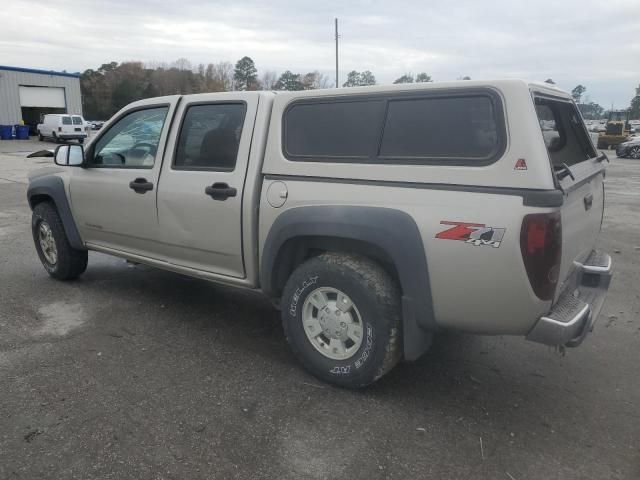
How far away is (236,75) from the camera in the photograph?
273ft

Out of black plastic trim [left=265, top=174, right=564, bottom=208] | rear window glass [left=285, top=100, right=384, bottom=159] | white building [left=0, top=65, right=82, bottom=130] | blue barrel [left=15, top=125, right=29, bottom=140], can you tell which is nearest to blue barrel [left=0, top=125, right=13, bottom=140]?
blue barrel [left=15, top=125, right=29, bottom=140]

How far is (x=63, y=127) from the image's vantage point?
3588 centimetres

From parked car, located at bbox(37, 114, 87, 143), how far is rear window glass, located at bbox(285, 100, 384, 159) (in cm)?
3618

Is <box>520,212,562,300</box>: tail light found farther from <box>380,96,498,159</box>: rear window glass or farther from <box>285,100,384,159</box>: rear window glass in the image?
<box>285,100,384,159</box>: rear window glass

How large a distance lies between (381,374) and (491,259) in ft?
3.31

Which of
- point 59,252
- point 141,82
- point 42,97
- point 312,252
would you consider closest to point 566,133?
point 312,252

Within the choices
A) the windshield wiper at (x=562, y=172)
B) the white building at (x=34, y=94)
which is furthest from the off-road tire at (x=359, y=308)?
the white building at (x=34, y=94)

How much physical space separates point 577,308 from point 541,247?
0.63m

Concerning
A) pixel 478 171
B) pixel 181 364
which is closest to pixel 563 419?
pixel 478 171

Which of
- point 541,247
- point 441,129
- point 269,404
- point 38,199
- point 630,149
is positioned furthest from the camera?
point 630,149

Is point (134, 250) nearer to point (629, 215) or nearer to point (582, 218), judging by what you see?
point (582, 218)

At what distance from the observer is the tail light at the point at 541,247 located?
2.57 m

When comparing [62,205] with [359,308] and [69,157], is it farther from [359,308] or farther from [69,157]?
[359,308]

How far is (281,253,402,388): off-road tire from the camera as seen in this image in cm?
310
